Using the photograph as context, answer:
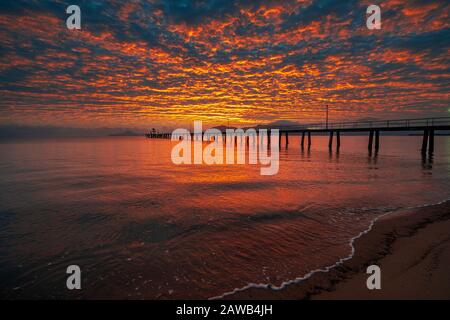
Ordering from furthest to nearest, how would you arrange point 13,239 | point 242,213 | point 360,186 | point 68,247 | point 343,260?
point 360,186, point 242,213, point 13,239, point 68,247, point 343,260

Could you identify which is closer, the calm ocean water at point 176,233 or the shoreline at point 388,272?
the shoreline at point 388,272

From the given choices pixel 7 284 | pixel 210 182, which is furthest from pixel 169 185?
pixel 7 284

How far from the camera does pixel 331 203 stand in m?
8.32

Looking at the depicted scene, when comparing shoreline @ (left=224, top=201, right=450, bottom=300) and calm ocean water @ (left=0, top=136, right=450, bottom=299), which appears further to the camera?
calm ocean water @ (left=0, top=136, right=450, bottom=299)

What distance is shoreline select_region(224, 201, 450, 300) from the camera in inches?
134

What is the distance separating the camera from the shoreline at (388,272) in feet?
11.1

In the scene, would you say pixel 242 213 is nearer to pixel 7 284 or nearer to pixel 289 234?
pixel 289 234

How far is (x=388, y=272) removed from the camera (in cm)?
388

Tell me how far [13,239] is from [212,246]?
4.30 meters

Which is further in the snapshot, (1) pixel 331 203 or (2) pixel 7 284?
(1) pixel 331 203

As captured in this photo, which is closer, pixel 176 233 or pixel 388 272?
pixel 388 272
